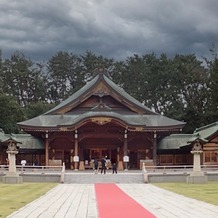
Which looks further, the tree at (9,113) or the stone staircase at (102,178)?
the tree at (9,113)

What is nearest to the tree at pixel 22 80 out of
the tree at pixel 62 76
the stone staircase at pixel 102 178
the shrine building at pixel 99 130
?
the tree at pixel 62 76

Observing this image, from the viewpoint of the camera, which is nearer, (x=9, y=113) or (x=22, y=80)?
(x=9, y=113)

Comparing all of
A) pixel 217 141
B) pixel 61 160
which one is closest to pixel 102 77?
pixel 61 160

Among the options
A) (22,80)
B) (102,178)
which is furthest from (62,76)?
(102,178)

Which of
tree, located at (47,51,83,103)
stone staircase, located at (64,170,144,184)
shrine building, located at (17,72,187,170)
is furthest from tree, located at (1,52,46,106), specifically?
stone staircase, located at (64,170,144,184)

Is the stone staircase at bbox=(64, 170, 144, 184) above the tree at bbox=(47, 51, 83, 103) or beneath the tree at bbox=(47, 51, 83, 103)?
beneath

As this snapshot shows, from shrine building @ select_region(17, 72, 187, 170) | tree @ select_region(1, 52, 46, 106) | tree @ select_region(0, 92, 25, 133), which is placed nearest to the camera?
shrine building @ select_region(17, 72, 187, 170)

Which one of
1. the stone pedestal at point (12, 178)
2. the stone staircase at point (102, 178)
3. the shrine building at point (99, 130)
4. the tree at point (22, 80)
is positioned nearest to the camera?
the stone pedestal at point (12, 178)

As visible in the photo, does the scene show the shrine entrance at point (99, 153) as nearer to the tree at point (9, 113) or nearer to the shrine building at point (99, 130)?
the shrine building at point (99, 130)

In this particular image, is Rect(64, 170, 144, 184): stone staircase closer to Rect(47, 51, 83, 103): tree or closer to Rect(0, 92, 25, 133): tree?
Rect(0, 92, 25, 133): tree

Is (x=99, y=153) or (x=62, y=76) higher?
(x=62, y=76)

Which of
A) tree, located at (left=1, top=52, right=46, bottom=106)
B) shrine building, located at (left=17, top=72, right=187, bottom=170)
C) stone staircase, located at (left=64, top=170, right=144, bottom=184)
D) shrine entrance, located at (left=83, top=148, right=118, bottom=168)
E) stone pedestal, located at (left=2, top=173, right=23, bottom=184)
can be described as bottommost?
stone staircase, located at (left=64, top=170, right=144, bottom=184)

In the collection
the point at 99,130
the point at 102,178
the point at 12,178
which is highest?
the point at 99,130

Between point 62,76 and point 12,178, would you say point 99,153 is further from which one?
point 62,76
